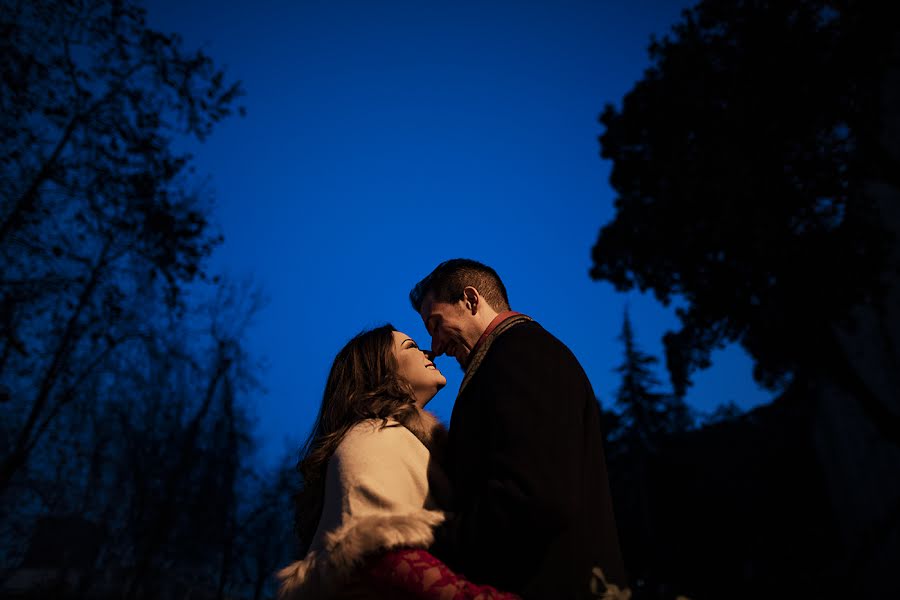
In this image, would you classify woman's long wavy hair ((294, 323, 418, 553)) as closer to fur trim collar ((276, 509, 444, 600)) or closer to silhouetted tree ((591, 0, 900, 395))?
fur trim collar ((276, 509, 444, 600))

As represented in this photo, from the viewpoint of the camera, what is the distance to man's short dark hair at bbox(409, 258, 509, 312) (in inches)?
142

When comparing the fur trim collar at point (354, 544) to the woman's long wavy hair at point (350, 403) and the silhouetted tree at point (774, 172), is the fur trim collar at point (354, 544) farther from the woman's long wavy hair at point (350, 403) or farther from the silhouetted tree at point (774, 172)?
the silhouetted tree at point (774, 172)

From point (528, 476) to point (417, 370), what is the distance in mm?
1469

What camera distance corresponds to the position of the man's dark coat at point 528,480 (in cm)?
218

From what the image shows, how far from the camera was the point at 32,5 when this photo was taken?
898 cm

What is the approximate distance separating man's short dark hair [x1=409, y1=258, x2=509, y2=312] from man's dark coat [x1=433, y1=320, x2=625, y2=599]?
2.58 feet

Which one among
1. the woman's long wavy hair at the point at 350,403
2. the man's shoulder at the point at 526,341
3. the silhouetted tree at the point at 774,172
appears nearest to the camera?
the man's shoulder at the point at 526,341

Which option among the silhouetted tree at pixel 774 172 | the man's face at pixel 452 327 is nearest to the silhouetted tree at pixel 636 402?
the silhouetted tree at pixel 774 172

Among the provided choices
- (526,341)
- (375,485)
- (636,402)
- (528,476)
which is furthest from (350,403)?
(636,402)

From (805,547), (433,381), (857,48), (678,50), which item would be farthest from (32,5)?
(805,547)

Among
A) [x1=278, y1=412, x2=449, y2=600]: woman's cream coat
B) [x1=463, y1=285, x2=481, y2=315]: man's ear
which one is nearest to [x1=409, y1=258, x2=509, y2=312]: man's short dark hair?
[x1=463, y1=285, x2=481, y2=315]: man's ear

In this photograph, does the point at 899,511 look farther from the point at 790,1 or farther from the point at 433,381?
the point at 433,381

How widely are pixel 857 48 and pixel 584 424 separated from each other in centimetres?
1403

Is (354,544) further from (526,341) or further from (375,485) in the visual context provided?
(526,341)
